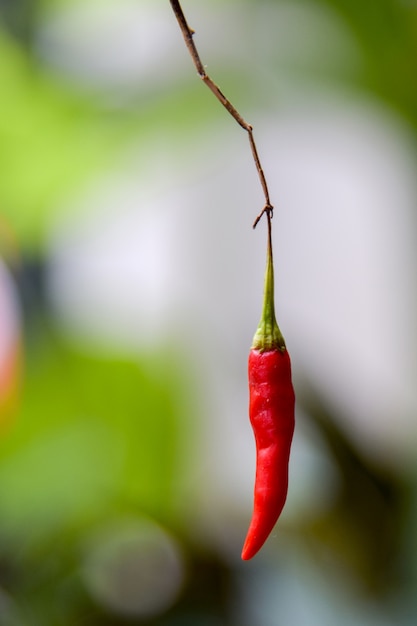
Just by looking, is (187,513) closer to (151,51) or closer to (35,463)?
(35,463)

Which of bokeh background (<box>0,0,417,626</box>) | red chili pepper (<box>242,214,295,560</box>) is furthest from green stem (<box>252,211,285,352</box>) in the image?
bokeh background (<box>0,0,417,626</box>)

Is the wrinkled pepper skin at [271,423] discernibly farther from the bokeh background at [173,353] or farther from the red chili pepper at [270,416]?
the bokeh background at [173,353]

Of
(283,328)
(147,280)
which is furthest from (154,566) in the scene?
(147,280)

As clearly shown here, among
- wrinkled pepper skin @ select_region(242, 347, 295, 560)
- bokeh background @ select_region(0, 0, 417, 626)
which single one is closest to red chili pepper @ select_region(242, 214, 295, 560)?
wrinkled pepper skin @ select_region(242, 347, 295, 560)

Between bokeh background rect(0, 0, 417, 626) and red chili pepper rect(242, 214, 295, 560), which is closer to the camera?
red chili pepper rect(242, 214, 295, 560)

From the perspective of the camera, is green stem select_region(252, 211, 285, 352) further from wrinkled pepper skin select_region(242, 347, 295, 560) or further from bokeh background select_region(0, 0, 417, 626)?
bokeh background select_region(0, 0, 417, 626)

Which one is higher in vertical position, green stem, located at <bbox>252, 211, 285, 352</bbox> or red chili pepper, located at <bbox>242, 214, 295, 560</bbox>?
green stem, located at <bbox>252, 211, 285, 352</bbox>

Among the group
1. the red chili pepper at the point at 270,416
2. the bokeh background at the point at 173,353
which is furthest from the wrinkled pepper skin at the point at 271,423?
the bokeh background at the point at 173,353

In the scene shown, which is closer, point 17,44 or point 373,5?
point 373,5
